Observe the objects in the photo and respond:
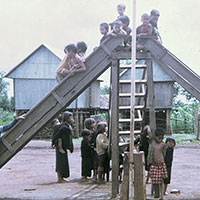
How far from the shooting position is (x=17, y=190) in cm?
872

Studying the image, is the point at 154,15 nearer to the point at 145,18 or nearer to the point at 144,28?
the point at 145,18

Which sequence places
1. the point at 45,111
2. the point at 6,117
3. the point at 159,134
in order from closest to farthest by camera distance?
the point at 159,134
the point at 45,111
the point at 6,117

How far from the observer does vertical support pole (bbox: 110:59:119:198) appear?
751cm

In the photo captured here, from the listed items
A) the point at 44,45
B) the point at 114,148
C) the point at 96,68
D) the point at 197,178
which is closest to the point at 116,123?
the point at 114,148

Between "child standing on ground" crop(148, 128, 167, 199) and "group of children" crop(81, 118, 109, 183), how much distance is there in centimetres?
176

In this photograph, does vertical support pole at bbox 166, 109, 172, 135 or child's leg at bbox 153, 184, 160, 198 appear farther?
vertical support pole at bbox 166, 109, 172, 135

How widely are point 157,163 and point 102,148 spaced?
74.6 inches

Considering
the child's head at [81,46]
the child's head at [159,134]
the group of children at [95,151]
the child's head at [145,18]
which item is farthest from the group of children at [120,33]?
the group of children at [95,151]

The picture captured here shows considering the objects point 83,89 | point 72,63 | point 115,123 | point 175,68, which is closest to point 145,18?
point 175,68

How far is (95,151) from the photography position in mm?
9594

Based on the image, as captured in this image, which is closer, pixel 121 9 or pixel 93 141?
pixel 121 9

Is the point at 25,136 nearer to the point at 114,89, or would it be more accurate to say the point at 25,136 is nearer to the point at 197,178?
the point at 114,89

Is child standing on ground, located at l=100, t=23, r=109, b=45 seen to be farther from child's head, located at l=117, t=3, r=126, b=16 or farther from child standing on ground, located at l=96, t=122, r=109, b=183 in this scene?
child standing on ground, located at l=96, t=122, r=109, b=183

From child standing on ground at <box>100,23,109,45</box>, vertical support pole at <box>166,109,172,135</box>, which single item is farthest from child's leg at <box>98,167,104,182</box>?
vertical support pole at <box>166,109,172,135</box>
